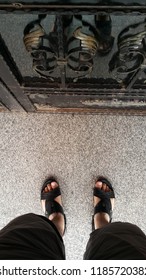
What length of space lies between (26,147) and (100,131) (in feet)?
1.17

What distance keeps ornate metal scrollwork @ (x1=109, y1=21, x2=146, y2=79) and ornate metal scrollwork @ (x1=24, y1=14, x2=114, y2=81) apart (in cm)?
3

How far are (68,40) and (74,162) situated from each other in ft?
2.86

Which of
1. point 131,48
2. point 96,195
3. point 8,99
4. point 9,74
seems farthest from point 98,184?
point 131,48

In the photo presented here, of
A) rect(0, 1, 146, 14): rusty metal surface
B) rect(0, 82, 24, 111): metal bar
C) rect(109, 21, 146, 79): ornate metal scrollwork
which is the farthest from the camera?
rect(0, 82, 24, 111): metal bar

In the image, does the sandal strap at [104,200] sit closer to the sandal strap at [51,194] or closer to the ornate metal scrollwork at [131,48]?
A: the sandal strap at [51,194]

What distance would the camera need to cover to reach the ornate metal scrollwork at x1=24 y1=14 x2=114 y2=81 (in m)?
0.63

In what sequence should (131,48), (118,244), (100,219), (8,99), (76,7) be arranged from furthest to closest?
(100,219) → (8,99) → (118,244) → (131,48) → (76,7)

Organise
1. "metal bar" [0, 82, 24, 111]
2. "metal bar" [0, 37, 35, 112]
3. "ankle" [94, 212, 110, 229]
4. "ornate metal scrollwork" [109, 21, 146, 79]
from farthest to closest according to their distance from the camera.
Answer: "ankle" [94, 212, 110, 229] → "metal bar" [0, 82, 24, 111] → "metal bar" [0, 37, 35, 112] → "ornate metal scrollwork" [109, 21, 146, 79]

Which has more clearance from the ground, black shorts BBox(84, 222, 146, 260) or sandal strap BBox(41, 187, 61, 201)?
black shorts BBox(84, 222, 146, 260)

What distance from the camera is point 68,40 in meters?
0.67

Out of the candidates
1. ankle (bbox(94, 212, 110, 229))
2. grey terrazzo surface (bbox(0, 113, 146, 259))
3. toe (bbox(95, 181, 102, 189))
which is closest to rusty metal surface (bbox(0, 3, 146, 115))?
grey terrazzo surface (bbox(0, 113, 146, 259))

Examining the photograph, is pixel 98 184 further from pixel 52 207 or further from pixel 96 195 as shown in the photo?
pixel 52 207

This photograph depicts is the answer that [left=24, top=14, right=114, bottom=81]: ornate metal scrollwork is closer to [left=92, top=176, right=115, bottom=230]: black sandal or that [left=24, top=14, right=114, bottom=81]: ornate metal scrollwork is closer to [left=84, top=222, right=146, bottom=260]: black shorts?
[left=84, top=222, right=146, bottom=260]: black shorts
